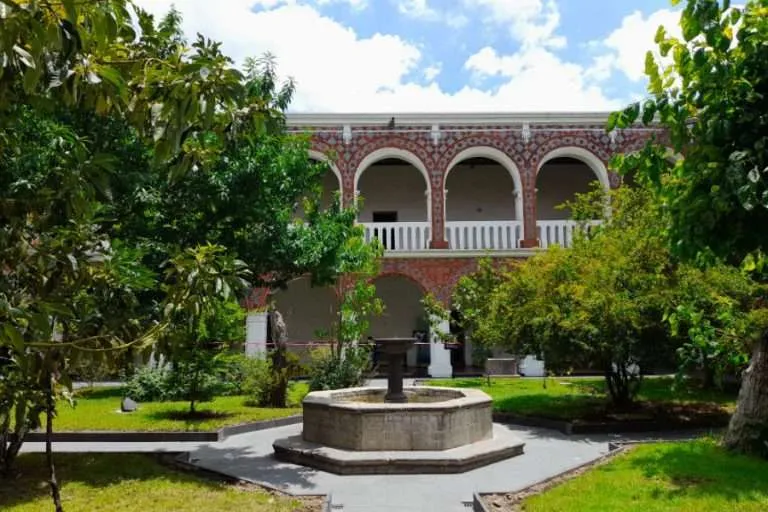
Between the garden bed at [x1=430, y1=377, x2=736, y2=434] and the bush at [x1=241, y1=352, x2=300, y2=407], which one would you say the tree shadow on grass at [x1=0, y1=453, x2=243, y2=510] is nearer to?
the bush at [x1=241, y1=352, x2=300, y2=407]

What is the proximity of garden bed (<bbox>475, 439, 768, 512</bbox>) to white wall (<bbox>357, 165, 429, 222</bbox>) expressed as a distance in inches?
554

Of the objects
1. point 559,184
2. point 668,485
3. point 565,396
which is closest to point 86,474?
point 668,485

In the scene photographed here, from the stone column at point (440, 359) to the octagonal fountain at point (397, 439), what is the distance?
919cm

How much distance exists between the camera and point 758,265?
5199 mm

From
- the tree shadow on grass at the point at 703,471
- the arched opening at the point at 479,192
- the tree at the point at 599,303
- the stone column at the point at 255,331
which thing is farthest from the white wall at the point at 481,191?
the tree shadow on grass at the point at 703,471

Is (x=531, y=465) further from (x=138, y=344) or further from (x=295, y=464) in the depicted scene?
(x=138, y=344)

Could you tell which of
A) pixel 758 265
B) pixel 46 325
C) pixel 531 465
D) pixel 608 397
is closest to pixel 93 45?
pixel 46 325

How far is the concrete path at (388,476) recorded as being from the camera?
18.4ft

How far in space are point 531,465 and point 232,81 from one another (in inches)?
230

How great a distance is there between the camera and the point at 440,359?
17250mm

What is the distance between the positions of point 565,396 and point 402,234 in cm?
726

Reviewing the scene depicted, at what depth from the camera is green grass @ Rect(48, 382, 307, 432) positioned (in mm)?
9297

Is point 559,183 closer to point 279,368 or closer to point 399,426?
point 279,368

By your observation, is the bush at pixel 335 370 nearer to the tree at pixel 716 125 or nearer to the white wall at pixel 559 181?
the tree at pixel 716 125
